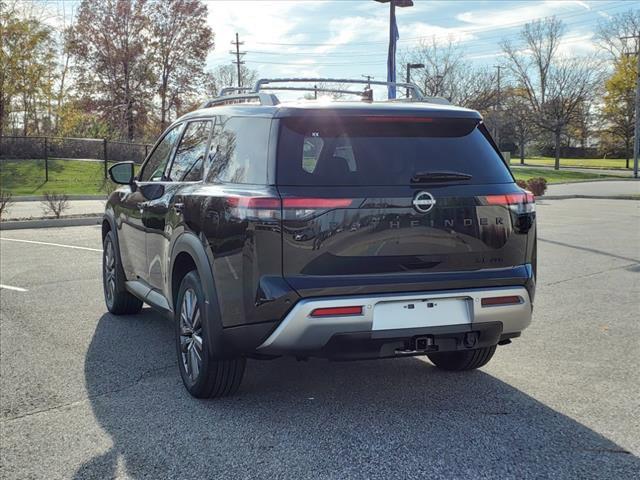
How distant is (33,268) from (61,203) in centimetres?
758

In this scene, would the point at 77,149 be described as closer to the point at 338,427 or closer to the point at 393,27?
the point at 393,27

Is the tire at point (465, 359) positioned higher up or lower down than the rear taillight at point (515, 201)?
lower down

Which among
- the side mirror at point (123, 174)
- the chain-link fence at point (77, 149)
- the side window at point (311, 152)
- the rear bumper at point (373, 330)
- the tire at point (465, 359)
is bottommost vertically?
the tire at point (465, 359)

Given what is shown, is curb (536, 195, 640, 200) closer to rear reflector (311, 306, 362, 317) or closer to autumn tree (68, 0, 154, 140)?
rear reflector (311, 306, 362, 317)

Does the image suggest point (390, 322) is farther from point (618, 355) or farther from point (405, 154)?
point (618, 355)

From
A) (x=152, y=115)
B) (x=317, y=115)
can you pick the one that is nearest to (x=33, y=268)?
(x=317, y=115)

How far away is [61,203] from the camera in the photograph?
54.0 feet

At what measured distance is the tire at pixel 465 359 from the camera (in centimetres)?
467

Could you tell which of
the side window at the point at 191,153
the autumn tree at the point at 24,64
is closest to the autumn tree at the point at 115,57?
the autumn tree at the point at 24,64

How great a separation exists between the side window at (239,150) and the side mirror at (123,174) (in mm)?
1660

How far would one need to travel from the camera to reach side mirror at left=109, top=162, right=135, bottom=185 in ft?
18.8

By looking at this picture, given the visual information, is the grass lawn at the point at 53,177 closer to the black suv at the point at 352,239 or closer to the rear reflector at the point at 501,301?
the black suv at the point at 352,239

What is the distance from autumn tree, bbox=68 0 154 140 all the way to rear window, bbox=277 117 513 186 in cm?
3977

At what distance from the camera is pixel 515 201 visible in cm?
393
